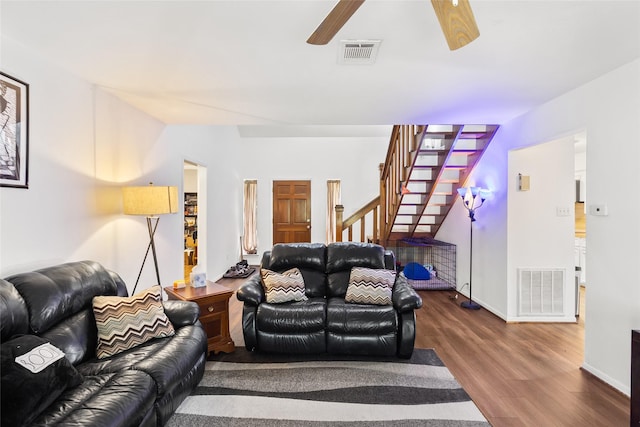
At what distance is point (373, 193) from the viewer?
7441 millimetres

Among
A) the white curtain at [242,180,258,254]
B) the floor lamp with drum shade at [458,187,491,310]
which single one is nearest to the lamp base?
the floor lamp with drum shade at [458,187,491,310]

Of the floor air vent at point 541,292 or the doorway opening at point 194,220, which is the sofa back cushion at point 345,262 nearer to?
the floor air vent at point 541,292

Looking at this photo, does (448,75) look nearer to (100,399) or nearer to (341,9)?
(341,9)

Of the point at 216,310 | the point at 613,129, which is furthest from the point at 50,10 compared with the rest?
the point at 613,129

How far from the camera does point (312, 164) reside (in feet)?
24.1

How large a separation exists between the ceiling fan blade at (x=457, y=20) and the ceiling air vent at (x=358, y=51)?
2.06 ft

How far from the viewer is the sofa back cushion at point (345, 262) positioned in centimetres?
329

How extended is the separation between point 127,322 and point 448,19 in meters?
2.56

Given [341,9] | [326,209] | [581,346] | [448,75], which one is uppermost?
[448,75]

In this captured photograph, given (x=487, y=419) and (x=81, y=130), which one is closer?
(x=487, y=419)

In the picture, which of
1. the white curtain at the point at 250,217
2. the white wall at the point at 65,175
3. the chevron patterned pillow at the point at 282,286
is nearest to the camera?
the white wall at the point at 65,175

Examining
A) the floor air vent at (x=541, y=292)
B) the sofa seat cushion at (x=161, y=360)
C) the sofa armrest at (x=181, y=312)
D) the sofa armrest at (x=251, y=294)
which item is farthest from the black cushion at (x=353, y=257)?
the floor air vent at (x=541, y=292)

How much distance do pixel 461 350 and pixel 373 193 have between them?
4.83 m

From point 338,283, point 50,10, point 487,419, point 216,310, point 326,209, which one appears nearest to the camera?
point 50,10
